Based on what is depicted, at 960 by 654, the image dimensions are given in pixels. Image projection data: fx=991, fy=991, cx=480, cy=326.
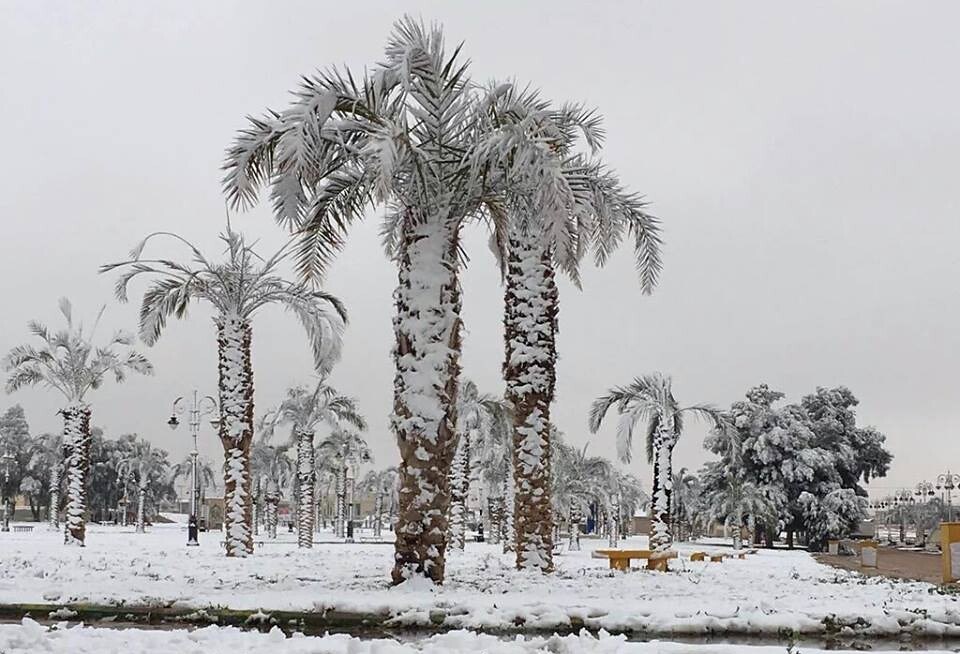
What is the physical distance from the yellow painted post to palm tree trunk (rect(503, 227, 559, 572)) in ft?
25.0

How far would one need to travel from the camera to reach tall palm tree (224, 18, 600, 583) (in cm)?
1359

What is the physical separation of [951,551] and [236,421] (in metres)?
16.6

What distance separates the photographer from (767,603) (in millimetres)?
11742

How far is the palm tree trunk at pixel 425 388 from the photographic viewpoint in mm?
13766

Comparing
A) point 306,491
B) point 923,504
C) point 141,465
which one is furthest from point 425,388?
point 923,504

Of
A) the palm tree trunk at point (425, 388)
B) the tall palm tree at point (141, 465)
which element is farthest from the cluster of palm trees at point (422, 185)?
the tall palm tree at point (141, 465)

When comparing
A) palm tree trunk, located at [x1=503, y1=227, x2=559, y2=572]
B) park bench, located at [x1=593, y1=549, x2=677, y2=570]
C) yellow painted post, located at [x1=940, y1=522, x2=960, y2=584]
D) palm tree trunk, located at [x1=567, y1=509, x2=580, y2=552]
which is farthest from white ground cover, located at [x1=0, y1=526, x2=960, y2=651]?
palm tree trunk, located at [x1=567, y1=509, x2=580, y2=552]

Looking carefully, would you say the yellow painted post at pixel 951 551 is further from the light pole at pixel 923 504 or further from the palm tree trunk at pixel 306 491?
the light pole at pixel 923 504

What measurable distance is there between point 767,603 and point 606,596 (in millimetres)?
2057

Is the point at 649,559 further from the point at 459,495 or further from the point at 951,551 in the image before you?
the point at 459,495

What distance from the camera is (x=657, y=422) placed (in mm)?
30562

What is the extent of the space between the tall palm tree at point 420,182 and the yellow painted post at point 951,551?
35.3 feet

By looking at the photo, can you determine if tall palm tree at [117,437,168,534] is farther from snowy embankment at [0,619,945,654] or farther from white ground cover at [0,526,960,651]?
snowy embankment at [0,619,945,654]

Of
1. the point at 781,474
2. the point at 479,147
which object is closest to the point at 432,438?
the point at 479,147
